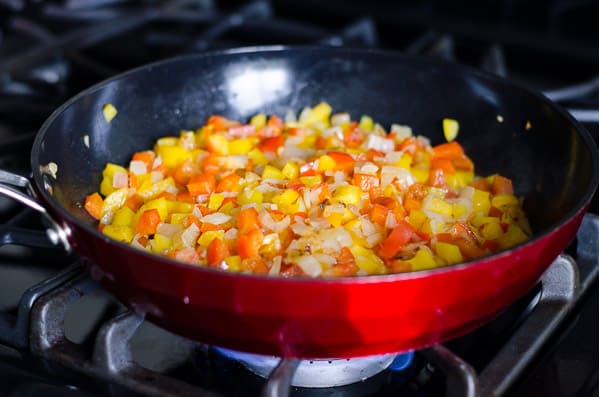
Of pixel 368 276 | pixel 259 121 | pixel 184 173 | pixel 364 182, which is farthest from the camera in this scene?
pixel 259 121

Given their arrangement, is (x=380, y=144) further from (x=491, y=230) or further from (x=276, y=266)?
(x=276, y=266)

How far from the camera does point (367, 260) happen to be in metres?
0.94

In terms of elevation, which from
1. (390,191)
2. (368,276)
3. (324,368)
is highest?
(368,276)

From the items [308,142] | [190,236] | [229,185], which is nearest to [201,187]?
[229,185]

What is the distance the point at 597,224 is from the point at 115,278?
72 centimetres

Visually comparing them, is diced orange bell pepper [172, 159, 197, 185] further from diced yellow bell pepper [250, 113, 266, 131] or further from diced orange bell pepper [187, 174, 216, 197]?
diced yellow bell pepper [250, 113, 266, 131]

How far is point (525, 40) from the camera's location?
6.32 feet

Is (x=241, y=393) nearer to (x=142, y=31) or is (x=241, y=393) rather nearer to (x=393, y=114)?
(x=393, y=114)

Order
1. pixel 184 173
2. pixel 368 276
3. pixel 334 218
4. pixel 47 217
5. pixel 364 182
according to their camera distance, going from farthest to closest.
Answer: pixel 184 173, pixel 364 182, pixel 334 218, pixel 47 217, pixel 368 276

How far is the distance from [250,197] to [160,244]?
15cm

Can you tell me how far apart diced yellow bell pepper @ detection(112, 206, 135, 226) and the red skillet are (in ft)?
0.15

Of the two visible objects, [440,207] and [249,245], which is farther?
[440,207]

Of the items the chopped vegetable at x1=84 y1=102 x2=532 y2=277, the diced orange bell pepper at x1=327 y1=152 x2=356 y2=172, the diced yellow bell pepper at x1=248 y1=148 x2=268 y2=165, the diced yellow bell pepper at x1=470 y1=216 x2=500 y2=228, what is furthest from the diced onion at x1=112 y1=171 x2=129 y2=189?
the diced yellow bell pepper at x1=470 y1=216 x2=500 y2=228

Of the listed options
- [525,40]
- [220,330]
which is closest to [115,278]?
[220,330]
